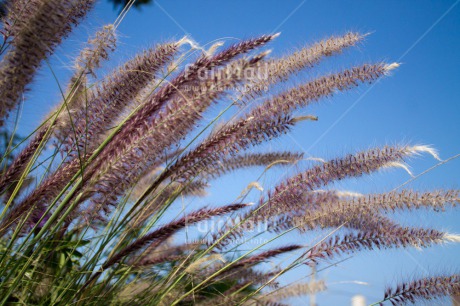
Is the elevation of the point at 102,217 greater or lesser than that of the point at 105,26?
lesser

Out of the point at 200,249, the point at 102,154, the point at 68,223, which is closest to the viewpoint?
the point at 102,154

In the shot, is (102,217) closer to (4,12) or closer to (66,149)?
(66,149)

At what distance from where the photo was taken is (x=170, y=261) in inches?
81.9

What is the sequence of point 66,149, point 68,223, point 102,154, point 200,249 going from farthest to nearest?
point 200,249 → point 68,223 → point 66,149 → point 102,154

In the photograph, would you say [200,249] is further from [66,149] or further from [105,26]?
[105,26]

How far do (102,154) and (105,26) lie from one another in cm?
51

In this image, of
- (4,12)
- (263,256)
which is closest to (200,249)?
(263,256)

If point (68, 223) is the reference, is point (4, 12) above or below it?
above

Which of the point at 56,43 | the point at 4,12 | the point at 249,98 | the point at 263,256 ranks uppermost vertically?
the point at 4,12

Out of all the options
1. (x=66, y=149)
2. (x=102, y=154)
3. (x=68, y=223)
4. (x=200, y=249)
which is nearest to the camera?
(x=102, y=154)

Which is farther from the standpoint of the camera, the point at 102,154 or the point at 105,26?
the point at 105,26

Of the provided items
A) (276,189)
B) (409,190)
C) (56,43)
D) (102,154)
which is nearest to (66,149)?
(102,154)

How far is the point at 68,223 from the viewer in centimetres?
187

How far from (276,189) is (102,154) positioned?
0.74 m
